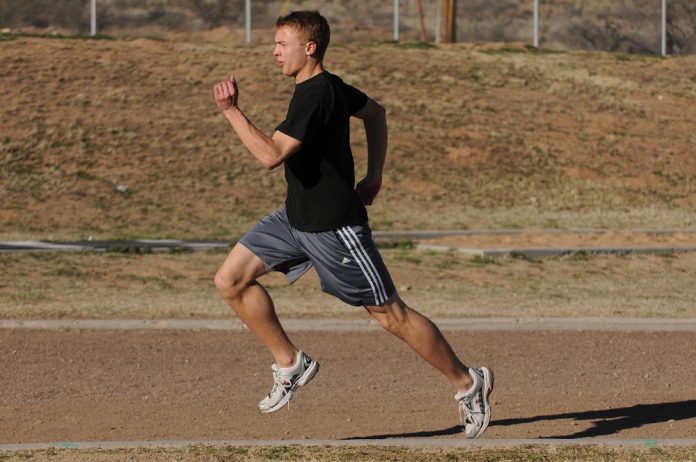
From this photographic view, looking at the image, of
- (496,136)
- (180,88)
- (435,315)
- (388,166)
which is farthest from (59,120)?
(435,315)

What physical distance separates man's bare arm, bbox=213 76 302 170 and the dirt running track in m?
1.74

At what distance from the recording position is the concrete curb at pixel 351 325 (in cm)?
1119

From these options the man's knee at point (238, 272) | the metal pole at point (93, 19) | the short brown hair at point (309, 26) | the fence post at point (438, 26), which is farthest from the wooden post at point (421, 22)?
the short brown hair at point (309, 26)

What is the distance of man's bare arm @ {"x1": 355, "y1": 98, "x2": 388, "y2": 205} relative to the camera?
265 inches

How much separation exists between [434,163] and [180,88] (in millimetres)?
6619

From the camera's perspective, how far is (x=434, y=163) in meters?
27.0

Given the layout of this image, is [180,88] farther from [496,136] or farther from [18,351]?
[18,351]

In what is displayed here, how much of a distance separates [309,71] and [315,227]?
0.70m

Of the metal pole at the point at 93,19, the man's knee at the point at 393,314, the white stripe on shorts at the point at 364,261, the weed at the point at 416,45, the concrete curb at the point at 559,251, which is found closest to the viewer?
the white stripe on shorts at the point at 364,261

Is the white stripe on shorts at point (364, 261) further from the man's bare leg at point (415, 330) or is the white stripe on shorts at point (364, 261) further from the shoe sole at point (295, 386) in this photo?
the shoe sole at point (295, 386)

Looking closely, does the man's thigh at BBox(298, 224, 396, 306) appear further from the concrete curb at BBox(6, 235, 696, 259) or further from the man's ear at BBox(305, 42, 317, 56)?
the concrete curb at BBox(6, 235, 696, 259)

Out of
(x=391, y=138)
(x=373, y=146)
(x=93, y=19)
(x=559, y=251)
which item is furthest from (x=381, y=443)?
(x=93, y=19)

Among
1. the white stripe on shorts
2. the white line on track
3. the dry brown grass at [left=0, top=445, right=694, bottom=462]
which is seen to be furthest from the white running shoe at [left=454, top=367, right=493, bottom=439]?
the white stripe on shorts

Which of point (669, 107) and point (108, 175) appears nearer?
point (108, 175)
